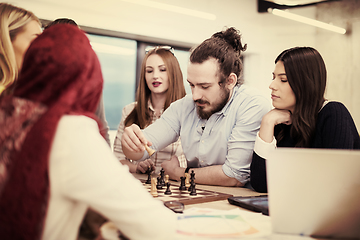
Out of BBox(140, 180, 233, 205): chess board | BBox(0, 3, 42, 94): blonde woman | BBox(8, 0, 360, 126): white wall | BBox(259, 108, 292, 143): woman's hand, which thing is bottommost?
BBox(140, 180, 233, 205): chess board

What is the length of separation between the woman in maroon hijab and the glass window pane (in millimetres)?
4016

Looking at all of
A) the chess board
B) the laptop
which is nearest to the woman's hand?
the chess board

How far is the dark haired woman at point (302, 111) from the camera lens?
1.67 metres

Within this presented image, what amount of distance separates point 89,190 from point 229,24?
528 cm

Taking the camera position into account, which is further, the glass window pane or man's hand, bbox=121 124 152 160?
the glass window pane

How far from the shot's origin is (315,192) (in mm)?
857

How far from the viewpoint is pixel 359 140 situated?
5.67 feet

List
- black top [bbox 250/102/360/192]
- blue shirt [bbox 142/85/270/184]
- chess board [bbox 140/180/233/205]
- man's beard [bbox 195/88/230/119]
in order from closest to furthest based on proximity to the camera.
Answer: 1. chess board [bbox 140/180/233/205]
2. black top [bbox 250/102/360/192]
3. blue shirt [bbox 142/85/270/184]
4. man's beard [bbox 195/88/230/119]

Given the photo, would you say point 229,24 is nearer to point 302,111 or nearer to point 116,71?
point 116,71

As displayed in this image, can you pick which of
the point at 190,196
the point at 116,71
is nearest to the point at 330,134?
the point at 190,196

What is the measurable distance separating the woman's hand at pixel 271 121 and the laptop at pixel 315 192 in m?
0.85

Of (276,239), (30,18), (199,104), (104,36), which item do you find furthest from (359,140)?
(104,36)

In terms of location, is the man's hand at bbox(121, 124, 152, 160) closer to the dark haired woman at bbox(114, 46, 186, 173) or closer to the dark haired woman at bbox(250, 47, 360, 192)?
the dark haired woman at bbox(250, 47, 360, 192)

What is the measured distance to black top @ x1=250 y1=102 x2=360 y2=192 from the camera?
5.30 ft
